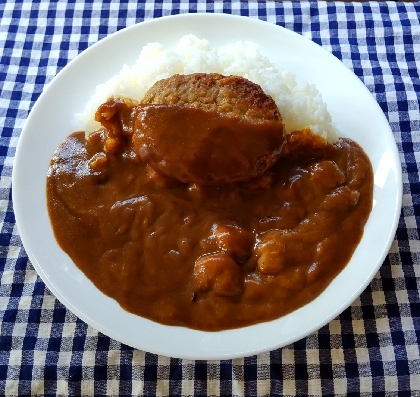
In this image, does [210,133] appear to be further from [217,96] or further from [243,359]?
[243,359]

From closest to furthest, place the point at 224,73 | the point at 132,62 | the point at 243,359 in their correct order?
the point at 243,359 → the point at 224,73 → the point at 132,62

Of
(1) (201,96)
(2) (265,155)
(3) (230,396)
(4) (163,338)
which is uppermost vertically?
(1) (201,96)

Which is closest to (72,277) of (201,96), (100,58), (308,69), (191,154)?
(191,154)

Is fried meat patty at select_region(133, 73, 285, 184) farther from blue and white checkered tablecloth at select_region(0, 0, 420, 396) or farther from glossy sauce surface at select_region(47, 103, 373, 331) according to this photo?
blue and white checkered tablecloth at select_region(0, 0, 420, 396)

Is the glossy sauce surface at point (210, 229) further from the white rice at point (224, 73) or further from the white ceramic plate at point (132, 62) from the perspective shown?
the white rice at point (224, 73)

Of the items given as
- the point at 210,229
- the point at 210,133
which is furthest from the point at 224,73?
the point at 210,229

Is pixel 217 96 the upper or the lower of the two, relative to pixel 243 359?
upper

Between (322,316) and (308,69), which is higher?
(308,69)

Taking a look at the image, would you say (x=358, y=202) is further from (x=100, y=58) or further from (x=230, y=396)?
(x=100, y=58)
